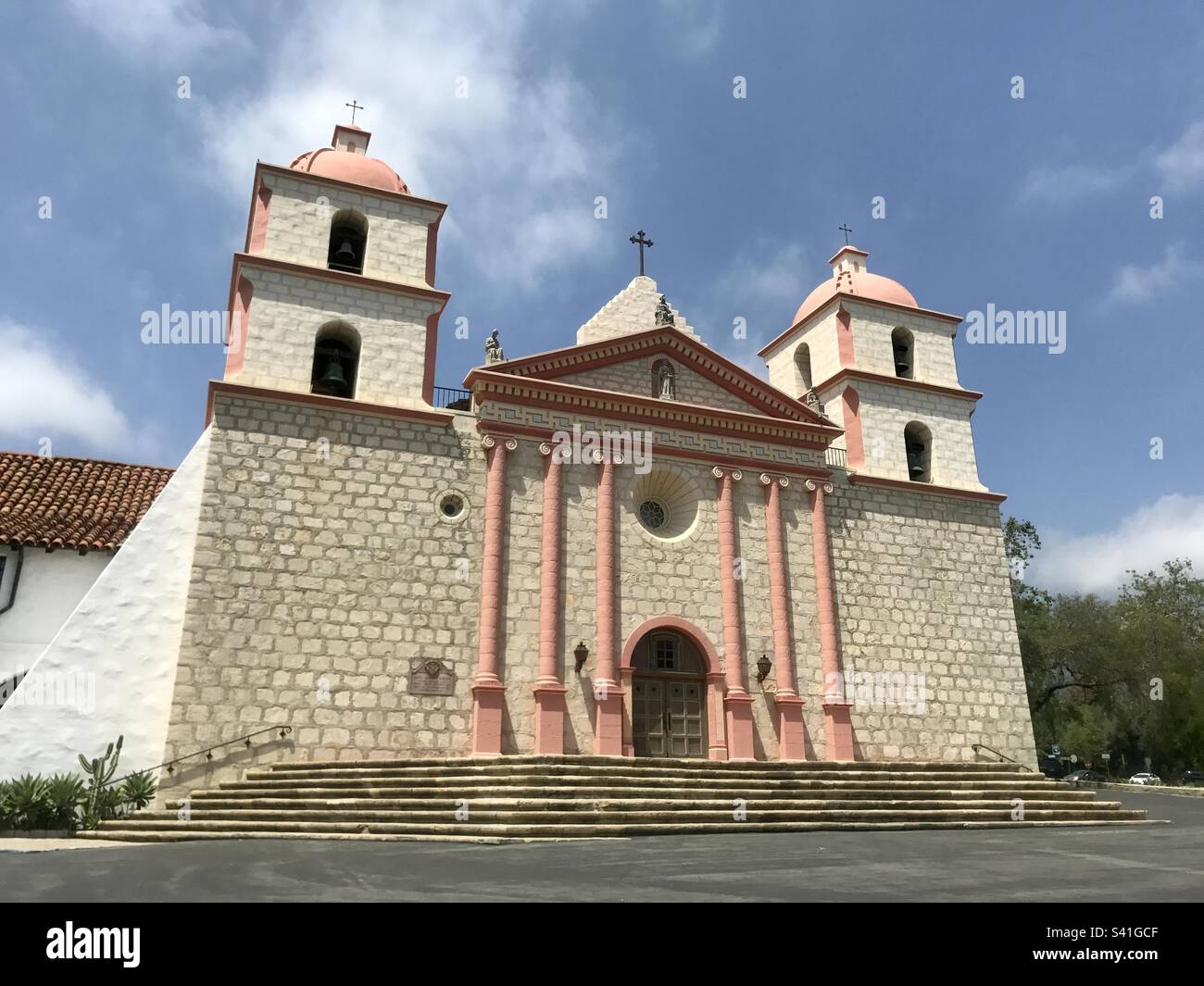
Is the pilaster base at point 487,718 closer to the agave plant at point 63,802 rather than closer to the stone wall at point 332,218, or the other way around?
the agave plant at point 63,802

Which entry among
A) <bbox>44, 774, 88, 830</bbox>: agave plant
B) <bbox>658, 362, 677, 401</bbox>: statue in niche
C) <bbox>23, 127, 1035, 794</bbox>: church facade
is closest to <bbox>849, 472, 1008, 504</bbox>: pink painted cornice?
<bbox>23, 127, 1035, 794</bbox>: church facade

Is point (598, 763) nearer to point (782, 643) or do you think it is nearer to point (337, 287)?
point (782, 643)

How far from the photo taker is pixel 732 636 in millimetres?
17484

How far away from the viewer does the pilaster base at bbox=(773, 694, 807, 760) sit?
56.2 ft

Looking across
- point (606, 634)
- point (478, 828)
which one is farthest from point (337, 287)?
point (478, 828)

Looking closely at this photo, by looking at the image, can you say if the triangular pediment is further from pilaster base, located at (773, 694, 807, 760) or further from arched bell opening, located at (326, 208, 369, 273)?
pilaster base, located at (773, 694, 807, 760)

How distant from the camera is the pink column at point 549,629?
614 inches

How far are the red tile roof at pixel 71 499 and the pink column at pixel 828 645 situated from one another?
13615mm

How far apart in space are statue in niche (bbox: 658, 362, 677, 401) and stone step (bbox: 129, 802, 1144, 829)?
8.76 m

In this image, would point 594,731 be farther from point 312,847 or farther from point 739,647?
point 312,847

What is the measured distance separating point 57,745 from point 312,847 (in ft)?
19.6

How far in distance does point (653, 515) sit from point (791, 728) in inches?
197
